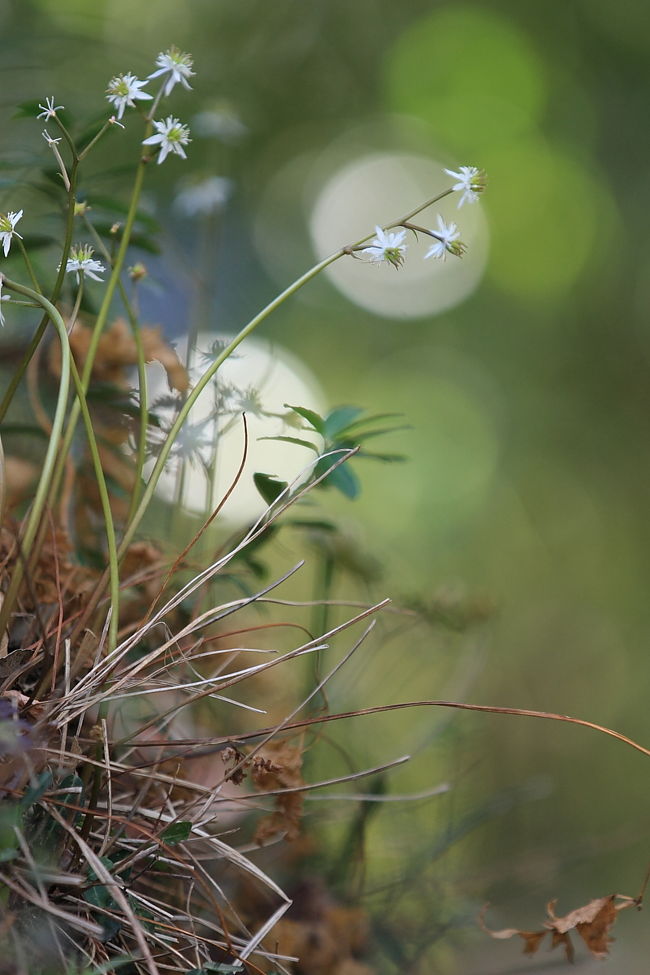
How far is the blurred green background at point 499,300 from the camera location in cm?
247

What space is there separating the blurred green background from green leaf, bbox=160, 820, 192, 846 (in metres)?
1.82

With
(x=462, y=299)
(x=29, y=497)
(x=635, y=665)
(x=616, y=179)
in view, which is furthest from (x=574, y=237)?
(x=29, y=497)

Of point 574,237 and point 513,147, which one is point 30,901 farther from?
point 513,147

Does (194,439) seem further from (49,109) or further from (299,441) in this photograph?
(49,109)

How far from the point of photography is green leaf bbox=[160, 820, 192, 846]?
38cm

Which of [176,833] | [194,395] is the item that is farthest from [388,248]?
[176,833]

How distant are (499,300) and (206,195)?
277 centimetres

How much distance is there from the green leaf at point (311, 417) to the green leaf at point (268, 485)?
0.05m

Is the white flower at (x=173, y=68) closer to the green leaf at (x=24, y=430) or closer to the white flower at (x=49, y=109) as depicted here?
the white flower at (x=49, y=109)

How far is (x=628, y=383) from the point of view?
2.92 metres

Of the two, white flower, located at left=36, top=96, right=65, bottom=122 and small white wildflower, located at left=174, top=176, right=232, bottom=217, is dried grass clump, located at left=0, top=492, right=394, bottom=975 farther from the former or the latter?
small white wildflower, located at left=174, top=176, right=232, bottom=217

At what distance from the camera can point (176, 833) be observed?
38cm

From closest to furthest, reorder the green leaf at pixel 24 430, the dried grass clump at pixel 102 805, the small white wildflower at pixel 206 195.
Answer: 1. the dried grass clump at pixel 102 805
2. the green leaf at pixel 24 430
3. the small white wildflower at pixel 206 195

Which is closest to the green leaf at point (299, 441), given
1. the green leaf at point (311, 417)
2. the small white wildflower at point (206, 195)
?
the green leaf at point (311, 417)
